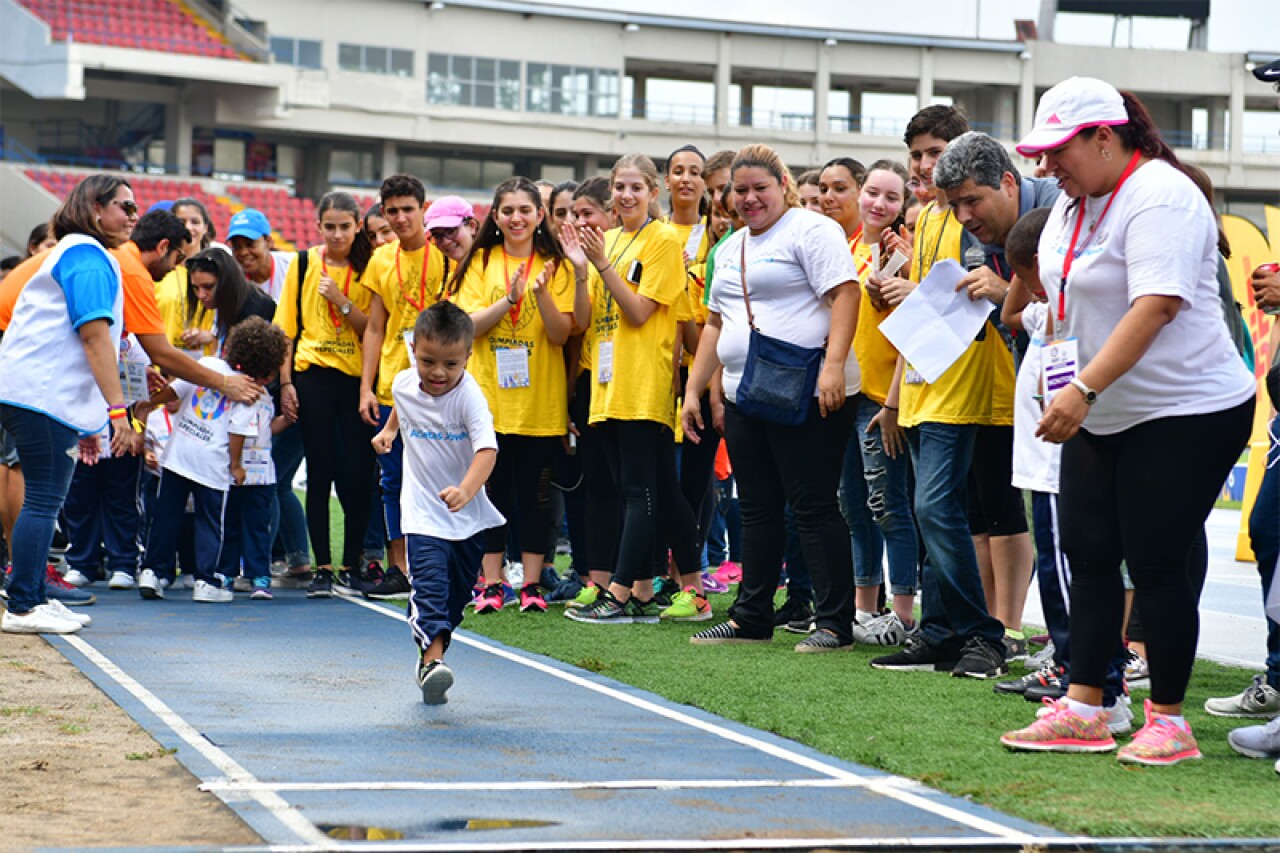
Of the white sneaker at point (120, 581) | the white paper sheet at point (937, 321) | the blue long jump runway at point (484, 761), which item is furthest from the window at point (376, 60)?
the white paper sheet at point (937, 321)

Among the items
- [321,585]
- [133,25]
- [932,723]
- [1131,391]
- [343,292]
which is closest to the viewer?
[1131,391]

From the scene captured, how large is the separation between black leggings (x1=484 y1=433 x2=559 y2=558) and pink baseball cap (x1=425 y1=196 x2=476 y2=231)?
1.16 m

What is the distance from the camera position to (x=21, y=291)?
7598 mm

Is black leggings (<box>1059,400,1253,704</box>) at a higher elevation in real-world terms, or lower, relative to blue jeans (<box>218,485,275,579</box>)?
higher

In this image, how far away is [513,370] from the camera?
27.6ft

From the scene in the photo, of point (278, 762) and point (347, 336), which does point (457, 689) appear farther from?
point (347, 336)

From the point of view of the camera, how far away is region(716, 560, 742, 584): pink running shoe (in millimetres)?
10352

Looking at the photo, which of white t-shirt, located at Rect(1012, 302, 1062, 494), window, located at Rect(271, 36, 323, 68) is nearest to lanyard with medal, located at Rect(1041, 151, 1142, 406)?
white t-shirt, located at Rect(1012, 302, 1062, 494)

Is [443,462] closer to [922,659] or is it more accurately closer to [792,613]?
[922,659]

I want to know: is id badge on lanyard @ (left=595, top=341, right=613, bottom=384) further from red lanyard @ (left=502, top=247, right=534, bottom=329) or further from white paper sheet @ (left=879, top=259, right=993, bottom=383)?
white paper sheet @ (left=879, top=259, right=993, bottom=383)

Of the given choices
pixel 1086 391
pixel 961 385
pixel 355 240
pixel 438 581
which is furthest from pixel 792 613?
pixel 1086 391

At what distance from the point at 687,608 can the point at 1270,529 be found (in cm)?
315

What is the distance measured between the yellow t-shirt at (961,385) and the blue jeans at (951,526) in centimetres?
5

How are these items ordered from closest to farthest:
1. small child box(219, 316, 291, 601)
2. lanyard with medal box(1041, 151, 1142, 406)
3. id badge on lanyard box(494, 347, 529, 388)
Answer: lanyard with medal box(1041, 151, 1142, 406)
id badge on lanyard box(494, 347, 529, 388)
small child box(219, 316, 291, 601)
